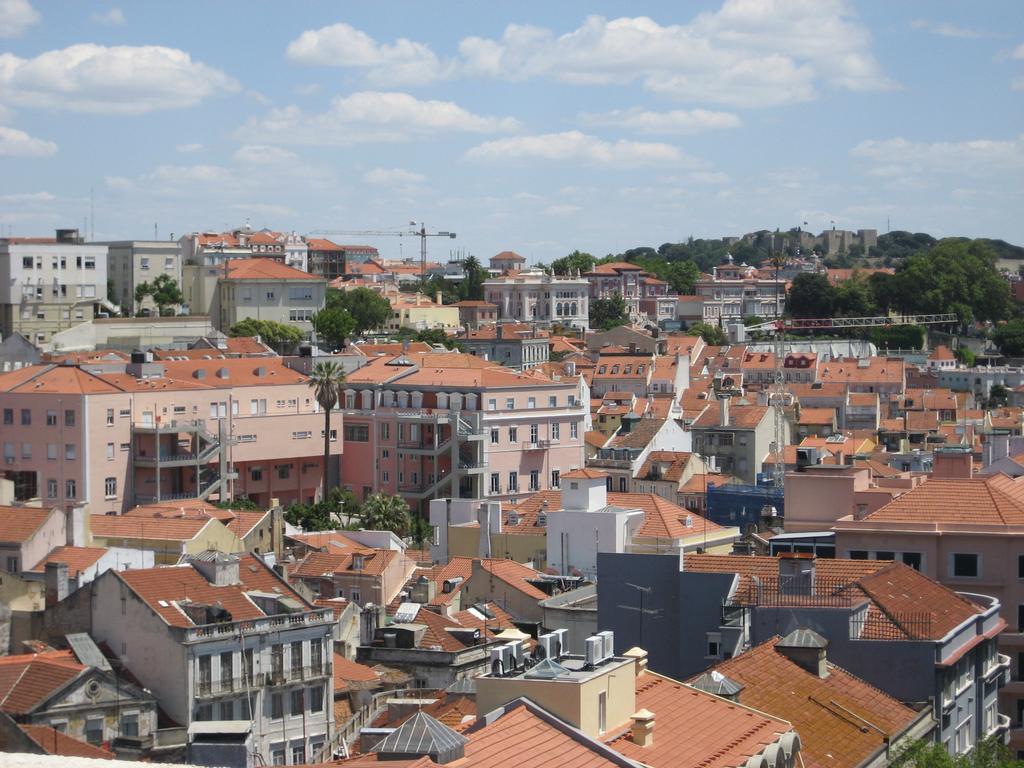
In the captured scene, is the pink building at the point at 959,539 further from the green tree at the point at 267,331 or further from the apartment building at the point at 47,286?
the green tree at the point at 267,331

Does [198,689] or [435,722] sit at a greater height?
[435,722]

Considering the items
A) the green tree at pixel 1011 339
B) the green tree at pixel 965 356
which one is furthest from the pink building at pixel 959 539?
the green tree at pixel 1011 339

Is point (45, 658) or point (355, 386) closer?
point (45, 658)

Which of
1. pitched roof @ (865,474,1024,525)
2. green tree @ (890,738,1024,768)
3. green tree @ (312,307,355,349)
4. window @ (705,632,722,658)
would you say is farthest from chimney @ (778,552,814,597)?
green tree @ (312,307,355,349)

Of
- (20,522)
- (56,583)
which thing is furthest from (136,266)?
(56,583)

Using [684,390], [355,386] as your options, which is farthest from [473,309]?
[355,386]

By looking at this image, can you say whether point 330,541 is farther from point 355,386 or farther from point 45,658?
point 355,386
